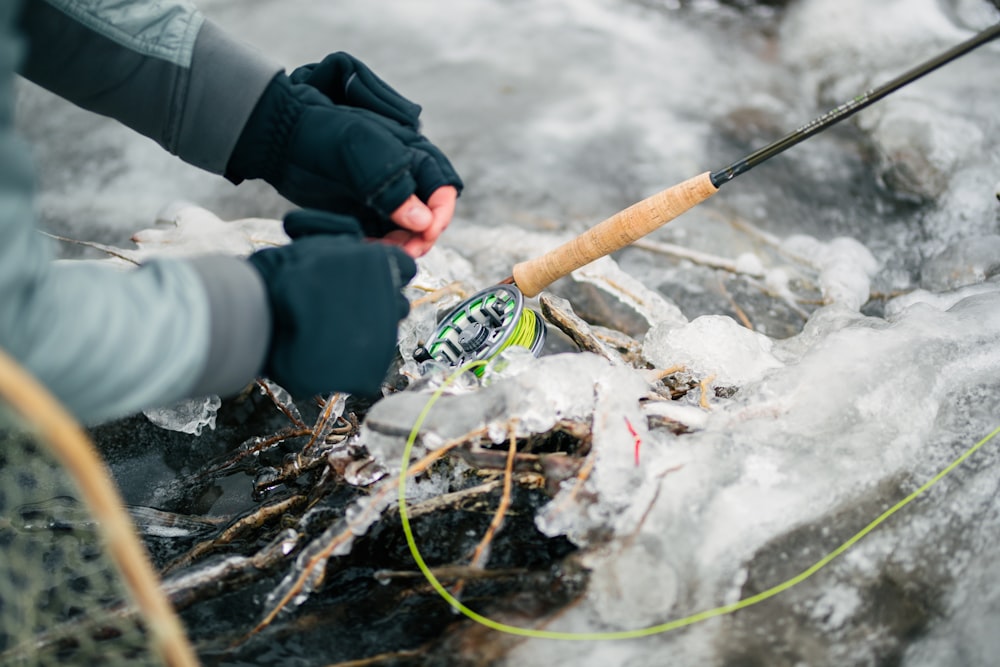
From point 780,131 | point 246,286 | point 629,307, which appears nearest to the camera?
point 246,286

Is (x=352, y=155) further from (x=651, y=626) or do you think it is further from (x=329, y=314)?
(x=651, y=626)

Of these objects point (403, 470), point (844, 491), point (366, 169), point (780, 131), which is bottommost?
point (844, 491)

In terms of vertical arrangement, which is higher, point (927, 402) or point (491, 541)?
point (927, 402)

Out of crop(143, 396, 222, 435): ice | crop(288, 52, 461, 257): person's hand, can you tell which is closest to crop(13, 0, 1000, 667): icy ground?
crop(143, 396, 222, 435): ice

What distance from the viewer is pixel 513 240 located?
12.4ft

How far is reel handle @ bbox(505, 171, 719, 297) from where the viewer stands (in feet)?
8.27

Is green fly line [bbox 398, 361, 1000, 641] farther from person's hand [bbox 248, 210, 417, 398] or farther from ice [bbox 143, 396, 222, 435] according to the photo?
ice [bbox 143, 396, 222, 435]

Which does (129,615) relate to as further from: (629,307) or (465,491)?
(629,307)

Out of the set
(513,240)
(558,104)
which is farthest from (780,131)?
(513,240)

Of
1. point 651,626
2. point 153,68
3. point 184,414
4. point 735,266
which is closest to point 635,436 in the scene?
point 651,626

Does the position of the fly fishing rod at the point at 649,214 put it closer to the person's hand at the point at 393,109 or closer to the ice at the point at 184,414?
the person's hand at the point at 393,109

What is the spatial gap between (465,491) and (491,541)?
148 mm

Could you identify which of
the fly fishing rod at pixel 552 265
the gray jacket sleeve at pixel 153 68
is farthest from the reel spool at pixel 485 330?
the gray jacket sleeve at pixel 153 68

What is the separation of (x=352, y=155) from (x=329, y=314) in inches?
26.4
